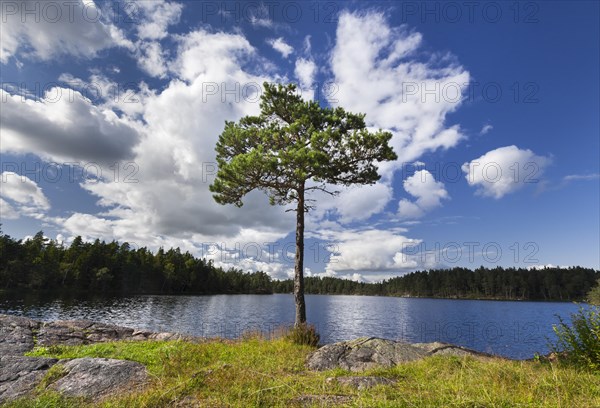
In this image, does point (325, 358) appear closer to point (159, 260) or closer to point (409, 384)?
point (409, 384)

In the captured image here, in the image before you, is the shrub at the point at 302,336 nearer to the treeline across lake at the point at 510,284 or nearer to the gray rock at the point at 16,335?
the gray rock at the point at 16,335

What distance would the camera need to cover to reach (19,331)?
13117mm

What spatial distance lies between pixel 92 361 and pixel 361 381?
20.9 ft

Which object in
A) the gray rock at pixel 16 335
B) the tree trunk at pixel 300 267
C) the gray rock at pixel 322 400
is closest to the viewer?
the gray rock at pixel 322 400

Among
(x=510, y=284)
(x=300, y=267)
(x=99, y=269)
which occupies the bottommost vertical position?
(x=510, y=284)

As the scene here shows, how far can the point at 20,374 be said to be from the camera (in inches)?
280

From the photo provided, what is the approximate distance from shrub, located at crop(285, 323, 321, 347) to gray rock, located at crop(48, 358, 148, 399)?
23.2ft

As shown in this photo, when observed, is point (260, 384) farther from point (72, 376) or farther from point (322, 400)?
point (72, 376)

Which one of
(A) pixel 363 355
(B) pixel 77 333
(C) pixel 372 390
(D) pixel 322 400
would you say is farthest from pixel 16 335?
(C) pixel 372 390

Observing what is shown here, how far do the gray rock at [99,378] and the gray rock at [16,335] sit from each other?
544 centimetres

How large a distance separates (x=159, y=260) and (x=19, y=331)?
103 metres

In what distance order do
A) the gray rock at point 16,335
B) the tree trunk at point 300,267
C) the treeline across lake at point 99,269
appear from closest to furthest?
1. the gray rock at point 16,335
2. the tree trunk at point 300,267
3. the treeline across lake at point 99,269

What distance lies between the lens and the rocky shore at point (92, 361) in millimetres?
6430

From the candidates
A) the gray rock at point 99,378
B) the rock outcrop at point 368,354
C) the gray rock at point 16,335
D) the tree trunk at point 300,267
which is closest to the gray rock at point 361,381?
the rock outcrop at point 368,354
